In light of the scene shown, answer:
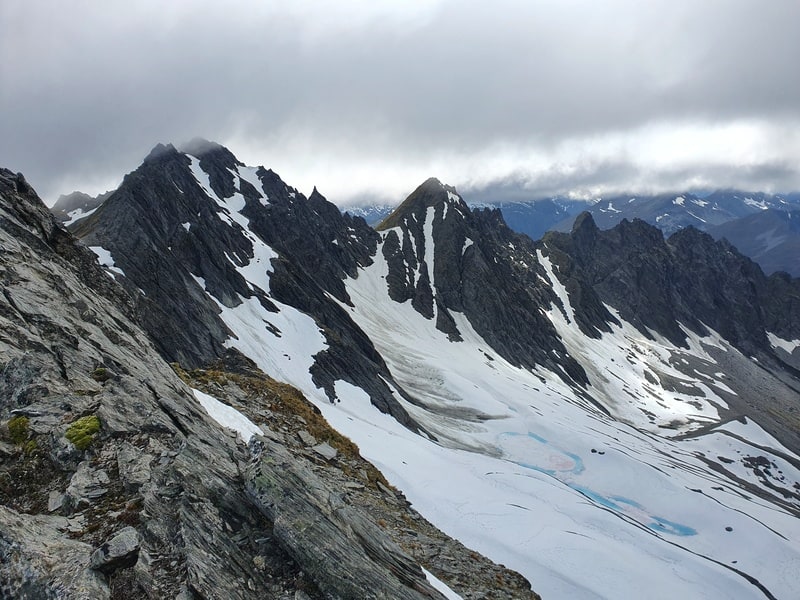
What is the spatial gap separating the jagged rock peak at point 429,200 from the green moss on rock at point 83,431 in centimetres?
16528

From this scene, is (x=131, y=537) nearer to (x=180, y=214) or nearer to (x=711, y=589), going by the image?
(x=711, y=589)

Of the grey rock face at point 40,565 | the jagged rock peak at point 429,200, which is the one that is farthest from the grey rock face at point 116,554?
the jagged rock peak at point 429,200

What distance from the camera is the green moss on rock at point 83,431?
10.7 metres

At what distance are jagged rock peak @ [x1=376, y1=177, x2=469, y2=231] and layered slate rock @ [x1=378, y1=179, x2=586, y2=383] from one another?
0.44m

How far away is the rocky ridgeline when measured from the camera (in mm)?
8297

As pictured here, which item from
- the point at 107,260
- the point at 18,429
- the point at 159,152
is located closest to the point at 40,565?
the point at 18,429

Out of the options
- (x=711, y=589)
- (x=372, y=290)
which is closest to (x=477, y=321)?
(x=372, y=290)

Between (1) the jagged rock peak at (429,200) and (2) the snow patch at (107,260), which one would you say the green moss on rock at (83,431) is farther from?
(1) the jagged rock peak at (429,200)

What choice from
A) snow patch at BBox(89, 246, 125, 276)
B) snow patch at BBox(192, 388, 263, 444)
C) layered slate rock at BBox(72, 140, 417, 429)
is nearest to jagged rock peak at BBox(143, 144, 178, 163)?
layered slate rock at BBox(72, 140, 417, 429)

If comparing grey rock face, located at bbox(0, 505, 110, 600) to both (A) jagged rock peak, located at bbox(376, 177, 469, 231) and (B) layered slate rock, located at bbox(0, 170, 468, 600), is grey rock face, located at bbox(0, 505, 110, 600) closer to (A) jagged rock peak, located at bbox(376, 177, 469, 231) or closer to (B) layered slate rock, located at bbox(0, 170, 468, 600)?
(B) layered slate rock, located at bbox(0, 170, 468, 600)

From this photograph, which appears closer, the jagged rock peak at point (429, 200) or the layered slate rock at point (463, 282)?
the layered slate rock at point (463, 282)

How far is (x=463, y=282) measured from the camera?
491 feet

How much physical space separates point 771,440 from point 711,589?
326 feet

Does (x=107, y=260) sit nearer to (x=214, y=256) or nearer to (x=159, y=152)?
(x=214, y=256)
